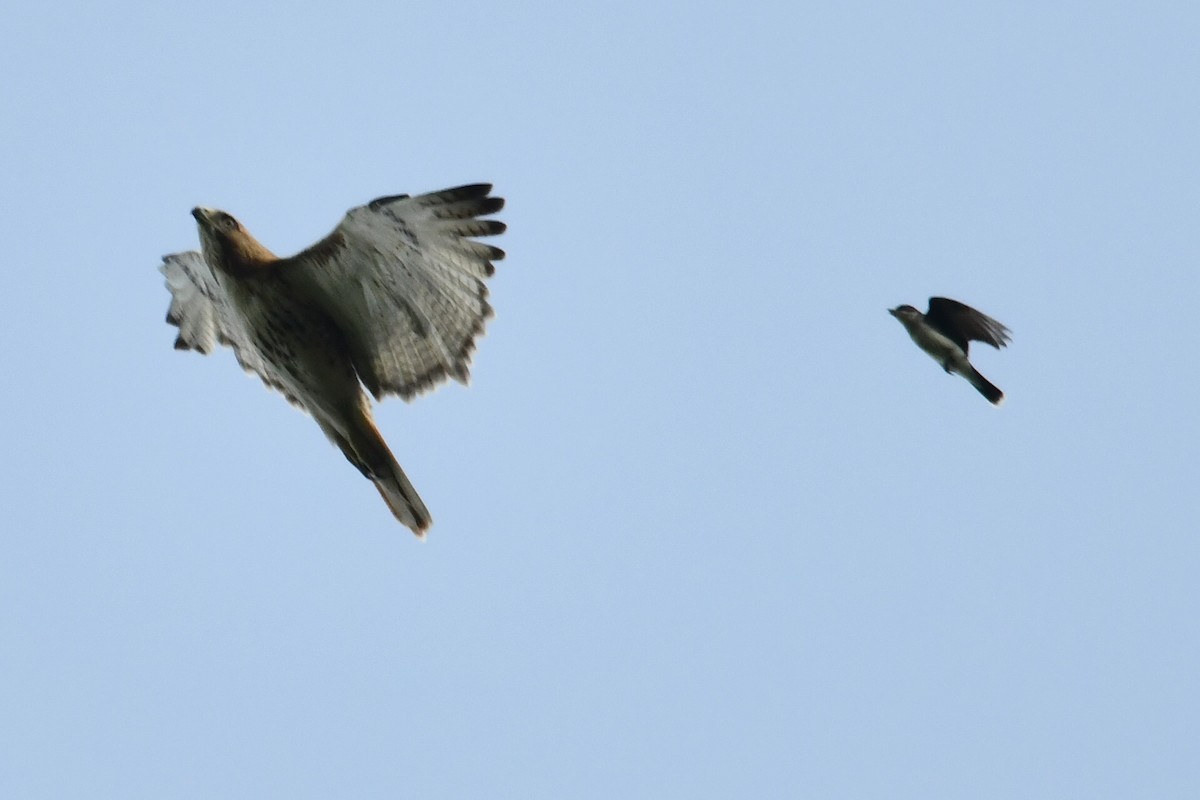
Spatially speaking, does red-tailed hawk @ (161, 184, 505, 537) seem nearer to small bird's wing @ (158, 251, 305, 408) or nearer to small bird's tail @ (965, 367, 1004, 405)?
small bird's wing @ (158, 251, 305, 408)

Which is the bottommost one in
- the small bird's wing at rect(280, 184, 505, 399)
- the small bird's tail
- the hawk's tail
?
the small bird's tail

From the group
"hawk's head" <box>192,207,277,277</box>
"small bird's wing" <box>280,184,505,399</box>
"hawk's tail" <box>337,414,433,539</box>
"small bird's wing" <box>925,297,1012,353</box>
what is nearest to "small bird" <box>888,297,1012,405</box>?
"small bird's wing" <box>925,297,1012,353</box>

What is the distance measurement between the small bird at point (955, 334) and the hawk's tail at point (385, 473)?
3.42 m

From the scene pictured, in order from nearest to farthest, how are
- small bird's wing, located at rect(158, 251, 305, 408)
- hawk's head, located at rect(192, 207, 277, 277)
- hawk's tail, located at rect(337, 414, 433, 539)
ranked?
hawk's head, located at rect(192, 207, 277, 277) < hawk's tail, located at rect(337, 414, 433, 539) < small bird's wing, located at rect(158, 251, 305, 408)

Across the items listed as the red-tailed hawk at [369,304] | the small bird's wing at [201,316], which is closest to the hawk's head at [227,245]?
the red-tailed hawk at [369,304]

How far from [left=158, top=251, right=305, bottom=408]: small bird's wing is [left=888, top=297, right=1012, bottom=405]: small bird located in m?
4.22

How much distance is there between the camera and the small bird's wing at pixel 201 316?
930 cm

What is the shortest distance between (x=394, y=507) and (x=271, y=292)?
154 cm

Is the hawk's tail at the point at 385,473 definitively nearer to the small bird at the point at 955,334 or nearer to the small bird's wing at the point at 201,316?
the small bird's wing at the point at 201,316

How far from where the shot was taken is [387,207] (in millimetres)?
7793

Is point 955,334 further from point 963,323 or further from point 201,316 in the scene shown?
point 201,316

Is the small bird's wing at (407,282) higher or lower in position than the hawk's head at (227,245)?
lower

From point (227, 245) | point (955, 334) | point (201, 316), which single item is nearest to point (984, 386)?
point (955, 334)

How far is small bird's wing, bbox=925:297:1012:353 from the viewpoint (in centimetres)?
649
